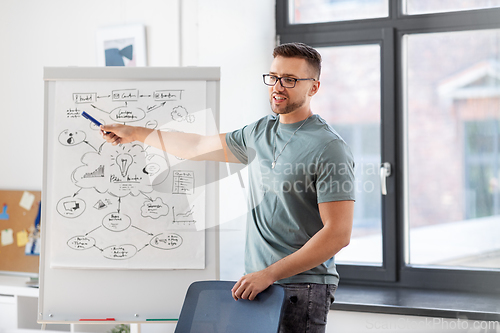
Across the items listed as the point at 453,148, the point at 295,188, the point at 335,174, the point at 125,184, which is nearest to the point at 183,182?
the point at 125,184

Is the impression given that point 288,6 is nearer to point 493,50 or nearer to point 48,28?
point 493,50

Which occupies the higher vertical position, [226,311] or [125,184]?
[125,184]

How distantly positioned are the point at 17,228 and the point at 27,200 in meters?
0.18

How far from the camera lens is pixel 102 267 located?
5.89 feet

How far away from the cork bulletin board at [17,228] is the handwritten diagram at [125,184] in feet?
3.21

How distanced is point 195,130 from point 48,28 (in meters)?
1.45

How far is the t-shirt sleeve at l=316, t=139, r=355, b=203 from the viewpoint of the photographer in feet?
4.67

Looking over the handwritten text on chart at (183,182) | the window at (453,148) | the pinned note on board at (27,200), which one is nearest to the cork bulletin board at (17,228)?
the pinned note on board at (27,200)

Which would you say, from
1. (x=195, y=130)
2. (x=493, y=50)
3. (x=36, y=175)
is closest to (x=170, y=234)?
(x=195, y=130)

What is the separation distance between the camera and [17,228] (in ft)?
8.89

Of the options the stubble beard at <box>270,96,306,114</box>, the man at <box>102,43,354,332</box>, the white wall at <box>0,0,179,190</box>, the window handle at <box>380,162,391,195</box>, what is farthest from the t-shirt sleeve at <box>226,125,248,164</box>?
the white wall at <box>0,0,179,190</box>

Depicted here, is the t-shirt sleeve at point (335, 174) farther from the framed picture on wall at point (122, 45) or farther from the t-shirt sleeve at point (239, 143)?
the framed picture on wall at point (122, 45)

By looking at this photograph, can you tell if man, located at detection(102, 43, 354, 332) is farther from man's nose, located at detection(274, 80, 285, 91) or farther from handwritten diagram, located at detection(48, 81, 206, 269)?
handwritten diagram, located at detection(48, 81, 206, 269)

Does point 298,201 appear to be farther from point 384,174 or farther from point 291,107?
point 384,174
